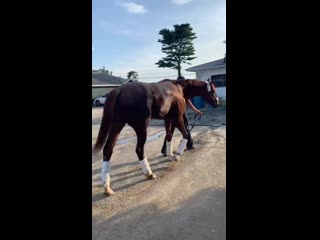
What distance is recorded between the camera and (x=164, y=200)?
2.73 m

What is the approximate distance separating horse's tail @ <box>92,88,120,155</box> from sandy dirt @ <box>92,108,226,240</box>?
1.97 feet

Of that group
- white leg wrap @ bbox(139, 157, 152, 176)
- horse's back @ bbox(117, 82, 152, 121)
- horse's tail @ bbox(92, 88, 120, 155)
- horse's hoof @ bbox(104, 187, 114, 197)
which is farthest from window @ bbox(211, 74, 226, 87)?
horse's hoof @ bbox(104, 187, 114, 197)

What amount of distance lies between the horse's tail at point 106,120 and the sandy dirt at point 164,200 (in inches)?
23.6

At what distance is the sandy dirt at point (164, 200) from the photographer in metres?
2.12

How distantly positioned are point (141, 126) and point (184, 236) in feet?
5.06

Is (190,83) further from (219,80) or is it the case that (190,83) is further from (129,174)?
(219,80)

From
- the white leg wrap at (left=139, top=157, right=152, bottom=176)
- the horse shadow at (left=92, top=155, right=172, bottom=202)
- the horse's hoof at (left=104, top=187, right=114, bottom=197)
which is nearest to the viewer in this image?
the horse's hoof at (left=104, top=187, right=114, bottom=197)

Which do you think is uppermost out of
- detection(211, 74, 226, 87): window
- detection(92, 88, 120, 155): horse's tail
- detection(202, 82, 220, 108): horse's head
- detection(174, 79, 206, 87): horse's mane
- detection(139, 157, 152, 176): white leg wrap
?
detection(211, 74, 226, 87): window

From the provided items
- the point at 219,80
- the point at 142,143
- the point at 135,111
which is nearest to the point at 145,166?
the point at 142,143

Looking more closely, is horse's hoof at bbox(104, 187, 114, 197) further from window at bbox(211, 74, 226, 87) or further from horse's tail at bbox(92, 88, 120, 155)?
window at bbox(211, 74, 226, 87)

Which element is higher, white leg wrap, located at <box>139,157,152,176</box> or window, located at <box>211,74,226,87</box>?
window, located at <box>211,74,226,87</box>

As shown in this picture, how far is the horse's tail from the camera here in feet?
9.81
